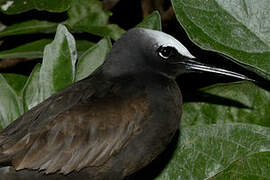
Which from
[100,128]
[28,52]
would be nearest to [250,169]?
[100,128]

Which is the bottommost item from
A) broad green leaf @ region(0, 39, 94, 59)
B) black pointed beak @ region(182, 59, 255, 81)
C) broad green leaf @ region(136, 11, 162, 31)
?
broad green leaf @ region(0, 39, 94, 59)

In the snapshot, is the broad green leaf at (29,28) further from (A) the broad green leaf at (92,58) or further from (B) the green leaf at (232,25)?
(B) the green leaf at (232,25)

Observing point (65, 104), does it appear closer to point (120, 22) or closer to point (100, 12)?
point (100, 12)

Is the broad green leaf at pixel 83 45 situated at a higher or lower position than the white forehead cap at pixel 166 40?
lower

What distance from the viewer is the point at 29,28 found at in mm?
2471

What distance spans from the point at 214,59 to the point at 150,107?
736 mm

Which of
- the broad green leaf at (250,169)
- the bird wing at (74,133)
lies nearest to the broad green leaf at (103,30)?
the bird wing at (74,133)

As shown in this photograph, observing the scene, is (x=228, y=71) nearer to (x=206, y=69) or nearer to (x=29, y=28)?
(x=206, y=69)

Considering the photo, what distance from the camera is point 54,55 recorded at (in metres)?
2.09

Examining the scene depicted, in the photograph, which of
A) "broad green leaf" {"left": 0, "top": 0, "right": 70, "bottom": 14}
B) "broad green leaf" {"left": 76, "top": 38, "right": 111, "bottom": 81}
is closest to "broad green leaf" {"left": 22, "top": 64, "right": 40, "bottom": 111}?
"broad green leaf" {"left": 76, "top": 38, "right": 111, "bottom": 81}

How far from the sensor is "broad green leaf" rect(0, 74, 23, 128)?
208cm

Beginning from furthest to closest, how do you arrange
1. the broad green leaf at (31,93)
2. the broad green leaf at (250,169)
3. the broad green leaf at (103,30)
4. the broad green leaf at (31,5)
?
the broad green leaf at (103,30) < the broad green leaf at (31,5) < the broad green leaf at (31,93) < the broad green leaf at (250,169)

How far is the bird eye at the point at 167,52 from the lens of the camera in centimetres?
203

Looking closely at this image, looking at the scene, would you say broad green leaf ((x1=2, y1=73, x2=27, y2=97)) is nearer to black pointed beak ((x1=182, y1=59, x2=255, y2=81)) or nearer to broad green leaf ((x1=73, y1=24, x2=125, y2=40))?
broad green leaf ((x1=73, y1=24, x2=125, y2=40))
